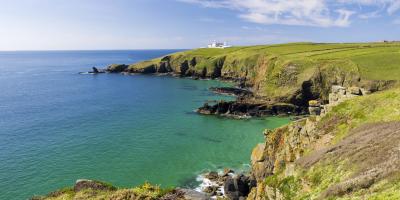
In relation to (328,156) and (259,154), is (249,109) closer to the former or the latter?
(259,154)

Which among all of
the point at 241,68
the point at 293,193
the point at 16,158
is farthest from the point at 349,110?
the point at 241,68

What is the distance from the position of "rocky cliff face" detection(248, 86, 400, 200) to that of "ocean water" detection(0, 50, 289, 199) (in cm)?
1911

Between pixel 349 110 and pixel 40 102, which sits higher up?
pixel 349 110

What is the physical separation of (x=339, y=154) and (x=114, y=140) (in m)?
54.6

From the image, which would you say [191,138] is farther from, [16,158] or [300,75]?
[300,75]

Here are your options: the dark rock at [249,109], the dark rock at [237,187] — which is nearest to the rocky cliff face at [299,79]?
the dark rock at [249,109]

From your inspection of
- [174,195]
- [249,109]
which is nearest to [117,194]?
[174,195]

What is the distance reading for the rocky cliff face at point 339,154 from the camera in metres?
20.1

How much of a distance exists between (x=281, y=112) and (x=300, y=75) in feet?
75.6

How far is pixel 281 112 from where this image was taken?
319 feet

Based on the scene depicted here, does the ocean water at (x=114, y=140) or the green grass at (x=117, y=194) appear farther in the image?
the ocean water at (x=114, y=140)

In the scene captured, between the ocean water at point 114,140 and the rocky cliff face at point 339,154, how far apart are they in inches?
752

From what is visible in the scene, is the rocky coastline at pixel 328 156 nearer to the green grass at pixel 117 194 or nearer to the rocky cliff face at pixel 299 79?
the green grass at pixel 117 194

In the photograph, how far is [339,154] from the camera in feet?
85.6
